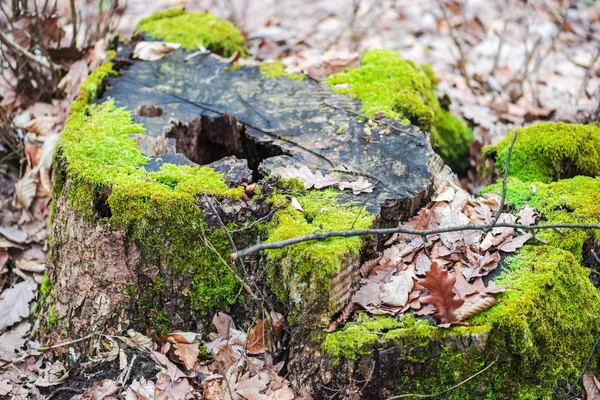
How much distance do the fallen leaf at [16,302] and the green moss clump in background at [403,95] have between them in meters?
2.72

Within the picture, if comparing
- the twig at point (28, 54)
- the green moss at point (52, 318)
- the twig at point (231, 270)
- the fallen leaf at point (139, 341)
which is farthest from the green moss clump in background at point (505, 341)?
the twig at point (28, 54)

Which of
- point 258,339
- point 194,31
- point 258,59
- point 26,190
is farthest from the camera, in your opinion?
point 258,59

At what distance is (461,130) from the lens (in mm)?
5273

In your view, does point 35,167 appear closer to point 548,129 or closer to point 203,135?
point 203,135

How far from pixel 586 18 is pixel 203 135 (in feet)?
22.1

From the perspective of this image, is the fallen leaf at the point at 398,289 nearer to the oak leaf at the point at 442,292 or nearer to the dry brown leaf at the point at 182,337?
the oak leaf at the point at 442,292

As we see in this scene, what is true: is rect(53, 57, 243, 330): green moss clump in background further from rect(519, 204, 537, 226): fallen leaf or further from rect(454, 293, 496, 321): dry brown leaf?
rect(519, 204, 537, 226): fallen leaf

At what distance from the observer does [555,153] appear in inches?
156

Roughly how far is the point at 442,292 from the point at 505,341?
383 mm

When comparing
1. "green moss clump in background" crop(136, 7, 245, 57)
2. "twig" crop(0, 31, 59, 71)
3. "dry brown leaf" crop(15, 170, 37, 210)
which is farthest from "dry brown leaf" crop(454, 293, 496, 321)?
"twig" crop(0, 31, 59, 71)

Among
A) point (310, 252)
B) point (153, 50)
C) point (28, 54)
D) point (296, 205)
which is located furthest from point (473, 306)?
point (28, 54)

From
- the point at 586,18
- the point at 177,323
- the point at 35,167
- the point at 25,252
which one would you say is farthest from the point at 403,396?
the point at 586,18

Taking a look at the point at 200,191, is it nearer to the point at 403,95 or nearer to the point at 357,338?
the point at 357,338

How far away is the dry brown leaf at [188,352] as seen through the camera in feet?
10.5
